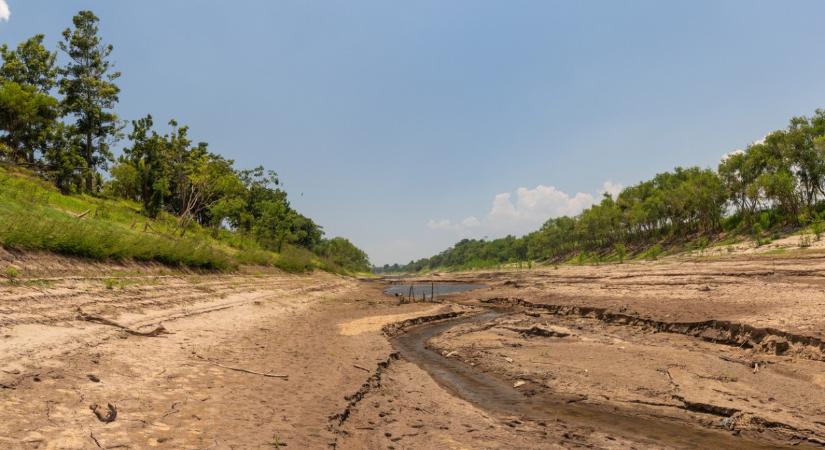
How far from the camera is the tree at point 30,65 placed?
159ft

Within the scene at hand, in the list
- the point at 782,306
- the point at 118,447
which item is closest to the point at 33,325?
the point at 118,447

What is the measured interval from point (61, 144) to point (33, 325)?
52940 mm

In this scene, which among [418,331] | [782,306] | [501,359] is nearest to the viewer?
[501,359]

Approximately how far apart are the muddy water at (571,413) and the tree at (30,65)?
2437 inches

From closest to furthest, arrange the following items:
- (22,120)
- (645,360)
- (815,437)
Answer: (815,437) → (645,360) → (22,120)

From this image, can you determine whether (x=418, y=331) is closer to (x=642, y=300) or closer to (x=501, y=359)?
(x=501, y=359)

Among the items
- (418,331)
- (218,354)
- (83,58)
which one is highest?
(83,58)

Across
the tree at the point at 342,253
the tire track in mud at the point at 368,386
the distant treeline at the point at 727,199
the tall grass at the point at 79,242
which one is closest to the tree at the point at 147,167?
the tall grass at the point at 79,242

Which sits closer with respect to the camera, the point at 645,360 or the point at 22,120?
the point at 645,360

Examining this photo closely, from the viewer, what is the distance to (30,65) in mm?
50875

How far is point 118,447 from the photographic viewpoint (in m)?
4.79

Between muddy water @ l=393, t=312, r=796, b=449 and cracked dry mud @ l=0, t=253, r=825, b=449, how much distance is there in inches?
2.0

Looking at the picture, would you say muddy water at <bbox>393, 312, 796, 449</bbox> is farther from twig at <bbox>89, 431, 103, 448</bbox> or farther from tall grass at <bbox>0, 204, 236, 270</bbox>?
tall grass at <bbox>0, 204, 236, 270</bbox>

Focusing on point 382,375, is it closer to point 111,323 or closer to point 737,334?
point 111,323
